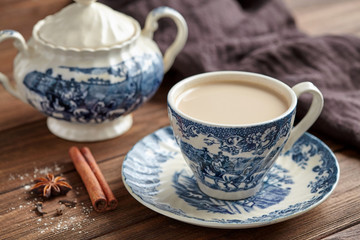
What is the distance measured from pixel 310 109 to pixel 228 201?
0.64ft

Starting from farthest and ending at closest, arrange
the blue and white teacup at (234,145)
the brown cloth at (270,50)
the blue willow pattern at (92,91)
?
the brown cloth at (270,50) → the blue willow pattern at (92,91) → the blue and white teacup at (234,145)

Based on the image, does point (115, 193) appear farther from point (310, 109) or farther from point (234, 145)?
point (310, 109)

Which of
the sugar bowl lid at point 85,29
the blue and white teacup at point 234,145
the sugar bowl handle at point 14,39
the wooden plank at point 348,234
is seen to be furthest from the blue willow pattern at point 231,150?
the sugar bowl handle at point 14,39

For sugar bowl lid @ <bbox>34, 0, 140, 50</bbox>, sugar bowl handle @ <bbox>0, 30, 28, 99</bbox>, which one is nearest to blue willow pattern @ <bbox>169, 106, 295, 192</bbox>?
sugar bowl lid @ <bbox>34, 0, 140, 50</bbox>

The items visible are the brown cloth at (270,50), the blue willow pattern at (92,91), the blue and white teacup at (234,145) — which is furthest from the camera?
the brown cloth at (270,50)

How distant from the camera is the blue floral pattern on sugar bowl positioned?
0.94 meters

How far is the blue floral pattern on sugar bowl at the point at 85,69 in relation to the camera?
944 millimetres

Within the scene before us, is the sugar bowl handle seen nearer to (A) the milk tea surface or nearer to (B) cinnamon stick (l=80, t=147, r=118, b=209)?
(B) cinnamon stick (l=80, t=147, r=118, b=209)

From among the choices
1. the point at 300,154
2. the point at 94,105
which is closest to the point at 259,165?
the point at 300,154

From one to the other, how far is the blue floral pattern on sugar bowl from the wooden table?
6 cm

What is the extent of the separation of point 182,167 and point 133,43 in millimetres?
261

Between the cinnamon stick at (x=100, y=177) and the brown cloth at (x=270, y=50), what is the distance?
0.36m

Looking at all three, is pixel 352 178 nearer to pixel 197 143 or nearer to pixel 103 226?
pixel 197 143

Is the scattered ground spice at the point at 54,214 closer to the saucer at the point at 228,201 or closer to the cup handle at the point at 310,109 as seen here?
the saucer at the point at 228,201
